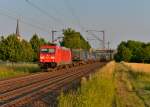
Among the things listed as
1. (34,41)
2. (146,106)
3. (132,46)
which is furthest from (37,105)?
(132,46)

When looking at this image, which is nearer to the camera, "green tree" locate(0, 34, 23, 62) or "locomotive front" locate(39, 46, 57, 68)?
"locomotive front" locate(39, 46, 57, 68)

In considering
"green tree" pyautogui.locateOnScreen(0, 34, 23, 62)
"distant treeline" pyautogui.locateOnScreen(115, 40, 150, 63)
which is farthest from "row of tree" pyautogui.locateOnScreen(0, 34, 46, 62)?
"distant treeline" pyautogui.locateOnScreen(115, 40, 150, 63)

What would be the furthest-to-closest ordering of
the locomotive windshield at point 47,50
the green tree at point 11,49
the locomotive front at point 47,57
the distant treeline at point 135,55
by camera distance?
the distant treeline at point 135,55 < the green tree at point 11,49 < the locomotive windshield at point 47,50 < the locomotive front at point 47,57

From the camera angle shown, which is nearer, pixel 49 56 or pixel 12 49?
pixel 49 56

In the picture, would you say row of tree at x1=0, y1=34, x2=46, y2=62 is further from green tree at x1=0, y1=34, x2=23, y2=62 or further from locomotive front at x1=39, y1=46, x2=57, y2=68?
locomotive front at x1=39, y1=46, x2=57, y2=68

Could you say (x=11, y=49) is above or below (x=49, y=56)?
above

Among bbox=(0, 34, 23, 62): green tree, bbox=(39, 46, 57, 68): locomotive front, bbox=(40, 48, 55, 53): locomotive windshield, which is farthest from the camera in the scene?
bbox=(0, 34, 23, 62): green tree

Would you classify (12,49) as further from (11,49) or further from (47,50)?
(47,50)

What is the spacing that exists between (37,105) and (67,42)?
141537 mm

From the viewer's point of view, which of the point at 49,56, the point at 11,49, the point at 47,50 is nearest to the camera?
the point at 49,56

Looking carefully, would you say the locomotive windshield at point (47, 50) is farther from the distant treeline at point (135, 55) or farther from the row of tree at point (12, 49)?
the distant treeline at point (135, 55)

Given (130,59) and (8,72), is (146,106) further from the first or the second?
(130,59)

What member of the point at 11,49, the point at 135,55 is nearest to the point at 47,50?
the point at 11,49

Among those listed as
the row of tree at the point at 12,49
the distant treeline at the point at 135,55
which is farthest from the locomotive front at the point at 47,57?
the distant treeline at the point at 135,55
